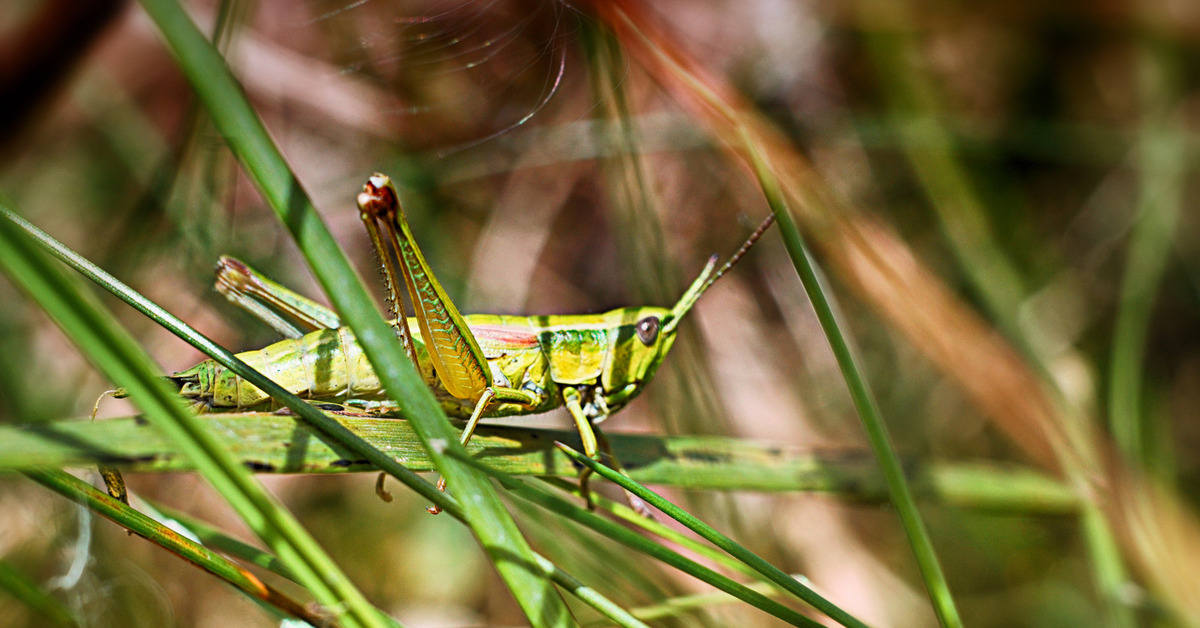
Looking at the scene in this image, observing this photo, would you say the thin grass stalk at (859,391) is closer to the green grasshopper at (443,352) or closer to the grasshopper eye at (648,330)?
the green grasshopper at (443,352)

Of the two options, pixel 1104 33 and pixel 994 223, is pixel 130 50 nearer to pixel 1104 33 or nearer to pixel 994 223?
pixel 994 223

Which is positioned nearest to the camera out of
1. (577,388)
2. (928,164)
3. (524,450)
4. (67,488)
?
(67,488)

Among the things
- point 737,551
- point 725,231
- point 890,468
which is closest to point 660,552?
point 737,551

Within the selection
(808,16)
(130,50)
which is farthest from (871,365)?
(130,50)

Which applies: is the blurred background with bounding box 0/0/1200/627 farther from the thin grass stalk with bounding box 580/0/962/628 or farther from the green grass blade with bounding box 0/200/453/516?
the green grass blade with bounding box 0/200/453/516

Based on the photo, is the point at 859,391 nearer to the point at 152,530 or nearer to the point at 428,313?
the point at 428,313

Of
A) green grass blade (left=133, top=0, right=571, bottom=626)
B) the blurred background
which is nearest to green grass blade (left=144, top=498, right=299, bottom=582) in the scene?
green grass blade (left=133, top=0, right=571, bottom=626)
